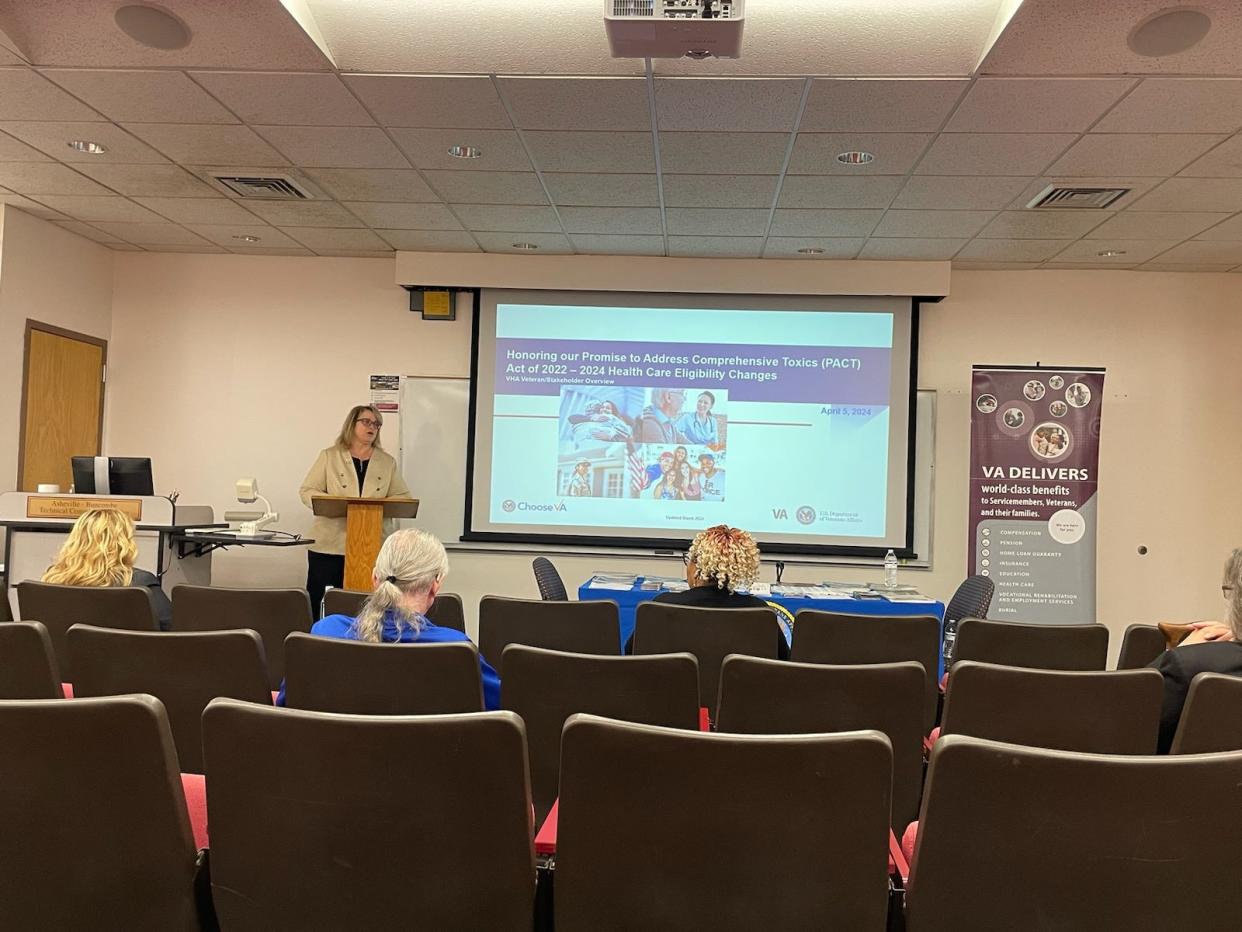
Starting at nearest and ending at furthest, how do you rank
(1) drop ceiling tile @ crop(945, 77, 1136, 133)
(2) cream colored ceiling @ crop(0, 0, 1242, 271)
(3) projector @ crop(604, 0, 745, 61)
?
(3) projector @ crop(604, 0, 745, 61)
(2) cream colored ceiling @ crop(0, 0, 1242, 271)
(1) drop ceiling tile @ crop(945, 77, 1136, 133)

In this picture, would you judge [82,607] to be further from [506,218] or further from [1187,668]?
[506,218]

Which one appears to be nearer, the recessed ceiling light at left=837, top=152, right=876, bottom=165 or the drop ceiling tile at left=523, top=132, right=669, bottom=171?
the drop ceiling tile at left=523, top=132, right=669, bottom=171

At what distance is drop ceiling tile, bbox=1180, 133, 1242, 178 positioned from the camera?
401 cm

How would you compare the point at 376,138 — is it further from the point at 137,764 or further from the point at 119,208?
the point at 137,764

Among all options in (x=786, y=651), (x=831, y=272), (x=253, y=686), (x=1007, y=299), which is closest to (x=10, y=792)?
(x=253, y=686)

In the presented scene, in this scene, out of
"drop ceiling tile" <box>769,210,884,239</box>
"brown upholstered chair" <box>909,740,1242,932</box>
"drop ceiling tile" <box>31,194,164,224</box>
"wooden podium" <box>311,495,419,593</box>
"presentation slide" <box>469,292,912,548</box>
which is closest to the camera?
"brown upholstered chair" <box>909,740,1242,932</box>

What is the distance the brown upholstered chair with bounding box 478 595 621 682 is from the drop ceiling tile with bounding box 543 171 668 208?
2682mm

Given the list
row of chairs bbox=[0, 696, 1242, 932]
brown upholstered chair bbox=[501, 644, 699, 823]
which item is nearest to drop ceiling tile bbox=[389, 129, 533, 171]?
brown upholstered chair bbox=[501, 644, 699, 823]

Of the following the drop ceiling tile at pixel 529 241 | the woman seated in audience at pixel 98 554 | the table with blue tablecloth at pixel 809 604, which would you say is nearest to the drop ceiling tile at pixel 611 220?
the drop ceiling tile at pixel 529 241

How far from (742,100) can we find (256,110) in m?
2.24

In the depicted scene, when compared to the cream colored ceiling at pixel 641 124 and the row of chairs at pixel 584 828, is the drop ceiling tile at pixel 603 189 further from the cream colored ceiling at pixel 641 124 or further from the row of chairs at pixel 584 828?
the row of chairs at pixel 584 828

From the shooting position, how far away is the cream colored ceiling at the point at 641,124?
11.0 ft

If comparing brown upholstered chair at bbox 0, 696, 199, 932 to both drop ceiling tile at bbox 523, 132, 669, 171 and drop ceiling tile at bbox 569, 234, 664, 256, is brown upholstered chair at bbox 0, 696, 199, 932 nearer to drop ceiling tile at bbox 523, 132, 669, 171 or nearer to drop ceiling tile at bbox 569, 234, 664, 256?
drop ceiling tile at bbox 523, 132, 669, 171

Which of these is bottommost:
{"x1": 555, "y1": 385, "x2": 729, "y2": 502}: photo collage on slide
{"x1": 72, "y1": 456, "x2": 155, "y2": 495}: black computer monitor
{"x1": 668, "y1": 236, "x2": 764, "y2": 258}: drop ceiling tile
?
{"x1": 72, "y1": 456, "x2": 155, "y2": 495}: black computer monitor
